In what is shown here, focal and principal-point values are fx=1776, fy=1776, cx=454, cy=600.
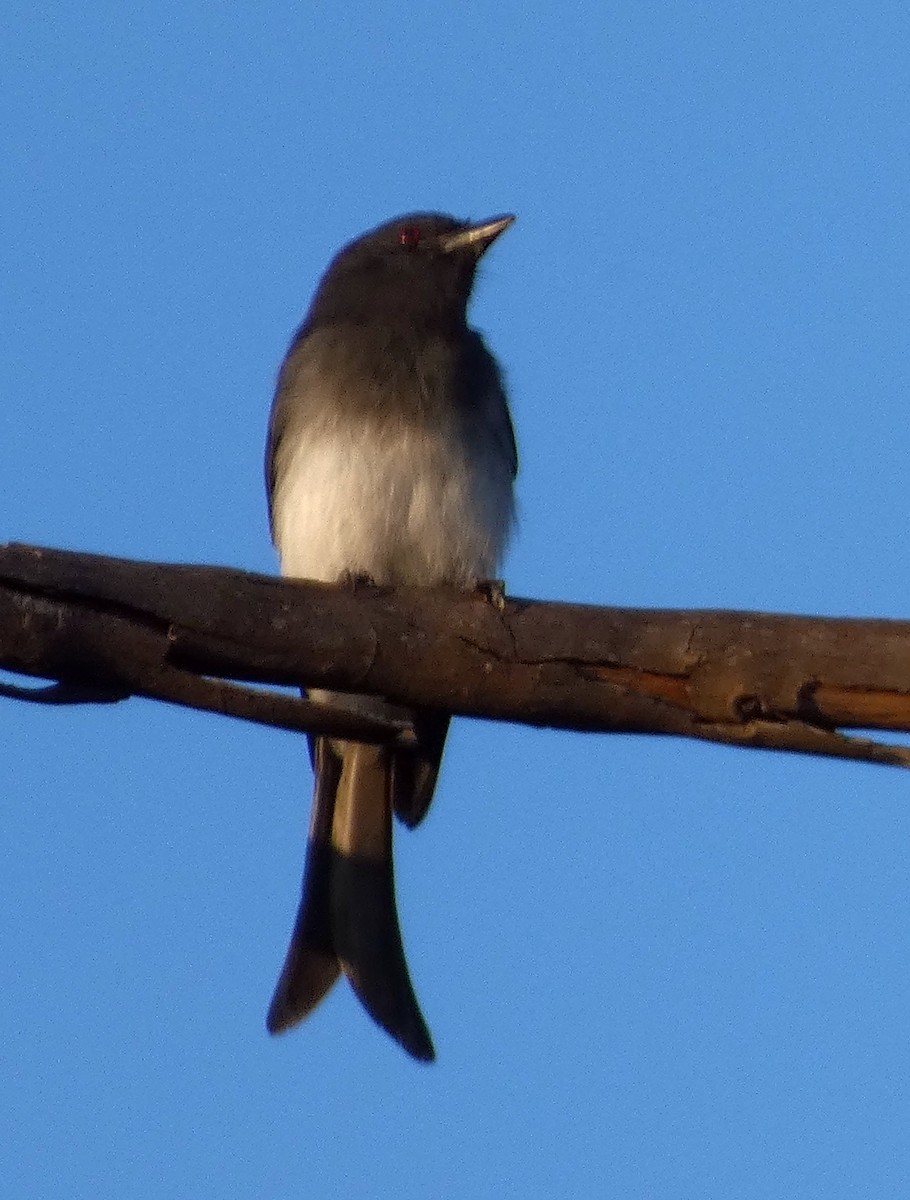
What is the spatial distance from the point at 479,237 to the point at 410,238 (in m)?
0.30

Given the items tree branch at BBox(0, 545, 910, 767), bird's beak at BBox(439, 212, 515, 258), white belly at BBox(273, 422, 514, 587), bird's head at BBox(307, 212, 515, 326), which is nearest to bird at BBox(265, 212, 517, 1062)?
white belly at BBox(273, 422, 514, 587)

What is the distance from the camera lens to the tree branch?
4.20m

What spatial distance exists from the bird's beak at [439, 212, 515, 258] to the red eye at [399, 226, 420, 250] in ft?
0.34

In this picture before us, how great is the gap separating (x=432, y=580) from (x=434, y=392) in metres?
0.66

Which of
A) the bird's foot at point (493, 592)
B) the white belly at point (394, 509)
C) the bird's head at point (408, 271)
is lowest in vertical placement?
the bird's foot at point (493, 592)

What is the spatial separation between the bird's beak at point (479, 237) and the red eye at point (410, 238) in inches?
4.1

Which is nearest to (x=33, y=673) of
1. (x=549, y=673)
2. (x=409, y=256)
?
(x=549, y=673)

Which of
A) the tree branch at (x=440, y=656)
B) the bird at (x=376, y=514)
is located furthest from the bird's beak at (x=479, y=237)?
the tree branch at (x=440, y=656)

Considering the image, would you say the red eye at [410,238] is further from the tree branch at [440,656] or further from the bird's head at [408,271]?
the tree branch at [440,656]

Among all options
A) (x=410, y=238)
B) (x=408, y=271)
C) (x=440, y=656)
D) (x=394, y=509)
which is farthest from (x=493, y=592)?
(x=410, y=238)

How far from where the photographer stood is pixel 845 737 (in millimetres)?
4246

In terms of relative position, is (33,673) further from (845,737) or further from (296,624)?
(845,737)

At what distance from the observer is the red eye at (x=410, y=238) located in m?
7.10

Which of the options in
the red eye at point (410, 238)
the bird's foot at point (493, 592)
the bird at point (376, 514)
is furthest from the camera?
the red eye at point (410, 238)
